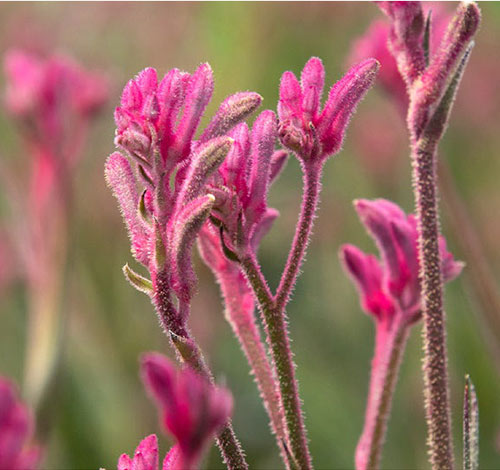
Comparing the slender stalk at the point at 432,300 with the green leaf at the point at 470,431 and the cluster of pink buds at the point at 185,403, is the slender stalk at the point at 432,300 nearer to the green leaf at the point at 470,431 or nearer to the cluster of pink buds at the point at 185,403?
the green leaf at the point at 470,431

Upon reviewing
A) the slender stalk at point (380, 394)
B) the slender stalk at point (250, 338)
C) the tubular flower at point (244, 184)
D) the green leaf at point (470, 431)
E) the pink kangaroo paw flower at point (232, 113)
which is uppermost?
the pink kangaroo paw flower at point (232, 113)

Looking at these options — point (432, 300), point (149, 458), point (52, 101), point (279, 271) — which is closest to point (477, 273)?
point (432, 300)

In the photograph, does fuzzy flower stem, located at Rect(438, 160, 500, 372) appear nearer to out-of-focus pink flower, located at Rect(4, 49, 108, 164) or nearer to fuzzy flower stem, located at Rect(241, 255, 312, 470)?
fuzzy flower stem, located at Rect(241, 255, 312, 470)

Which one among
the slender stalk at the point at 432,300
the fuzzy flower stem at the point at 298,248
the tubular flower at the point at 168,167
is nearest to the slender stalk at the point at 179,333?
the tubular flower at the point at 168,167

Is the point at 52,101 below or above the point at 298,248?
above

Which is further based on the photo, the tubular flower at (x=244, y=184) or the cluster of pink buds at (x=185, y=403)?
the tubular flower at (x=244, y=184)

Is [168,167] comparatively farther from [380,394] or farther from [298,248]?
[380,394]

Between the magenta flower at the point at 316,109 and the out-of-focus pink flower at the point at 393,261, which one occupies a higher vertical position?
the magenta flower at the point at 316,109
